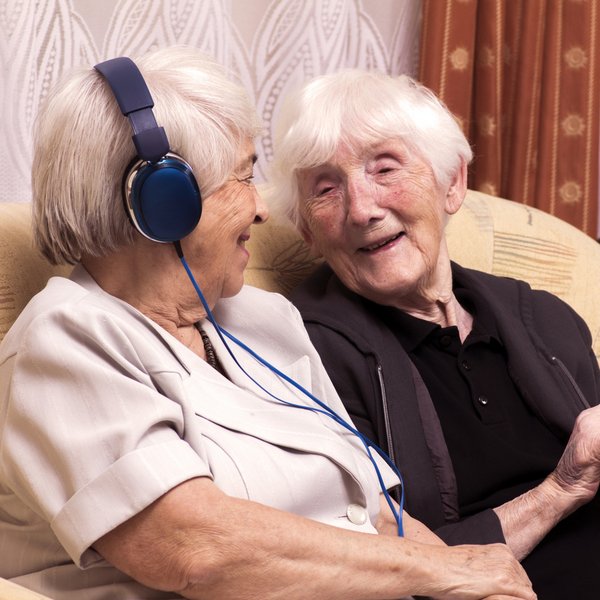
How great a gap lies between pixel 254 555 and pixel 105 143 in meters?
0.53

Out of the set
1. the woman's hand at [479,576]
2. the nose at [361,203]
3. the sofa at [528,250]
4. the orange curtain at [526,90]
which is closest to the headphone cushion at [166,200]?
the nose at [361,203]

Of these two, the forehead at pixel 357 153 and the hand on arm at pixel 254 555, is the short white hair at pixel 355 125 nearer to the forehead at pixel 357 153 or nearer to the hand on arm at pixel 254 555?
the forehead at pixel 357 153

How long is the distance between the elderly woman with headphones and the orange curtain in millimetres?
1145

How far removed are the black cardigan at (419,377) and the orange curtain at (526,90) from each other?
741mm

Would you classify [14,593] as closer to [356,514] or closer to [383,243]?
[356,514]

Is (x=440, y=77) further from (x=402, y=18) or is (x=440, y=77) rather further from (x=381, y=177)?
(x=381, y=177)

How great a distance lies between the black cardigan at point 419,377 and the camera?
59.4 inches

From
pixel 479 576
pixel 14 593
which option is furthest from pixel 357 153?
pixel 14 593

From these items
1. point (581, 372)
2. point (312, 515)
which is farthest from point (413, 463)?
point (581, 372)

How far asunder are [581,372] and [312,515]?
70 cm

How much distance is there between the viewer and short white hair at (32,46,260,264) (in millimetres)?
1174

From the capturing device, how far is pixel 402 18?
2377 mm

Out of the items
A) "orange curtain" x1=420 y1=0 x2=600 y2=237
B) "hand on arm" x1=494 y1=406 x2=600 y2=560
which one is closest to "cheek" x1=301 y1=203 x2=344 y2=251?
"hand on arm" x1=494 y1=406 x2=600 y2=560

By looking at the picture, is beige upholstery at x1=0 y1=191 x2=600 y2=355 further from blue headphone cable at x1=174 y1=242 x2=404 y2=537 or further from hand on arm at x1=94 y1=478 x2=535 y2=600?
hand on arm at x1=94 y1=478 x2=535 y2=600
